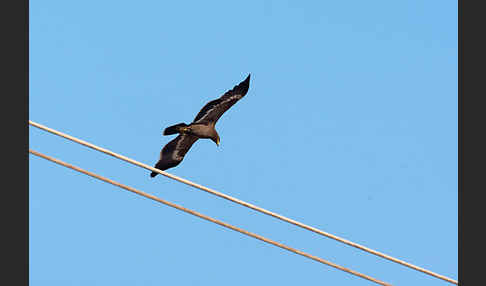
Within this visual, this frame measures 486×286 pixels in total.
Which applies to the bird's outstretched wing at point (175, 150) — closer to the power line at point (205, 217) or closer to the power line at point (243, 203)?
the power line at point (243, 203)

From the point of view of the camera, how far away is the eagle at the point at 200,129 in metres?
15.9

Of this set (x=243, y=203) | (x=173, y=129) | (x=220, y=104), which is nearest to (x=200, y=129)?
(x=220, y=104)

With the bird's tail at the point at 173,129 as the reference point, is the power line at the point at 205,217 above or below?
below

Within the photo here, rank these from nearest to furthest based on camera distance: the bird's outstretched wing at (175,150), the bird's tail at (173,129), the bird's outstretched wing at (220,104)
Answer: the bird's tail at (173,129) < the bird's outstretched wing at (220,104) < the bird's outstretched wing at (175,150)

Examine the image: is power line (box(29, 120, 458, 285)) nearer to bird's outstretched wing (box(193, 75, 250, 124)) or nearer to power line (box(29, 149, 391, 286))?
power line (box(29, 149, 391, 286))

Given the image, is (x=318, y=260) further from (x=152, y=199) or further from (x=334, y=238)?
(x=152, y=199)

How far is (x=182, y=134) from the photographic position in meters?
16.2

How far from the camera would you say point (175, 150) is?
1636 centimetres

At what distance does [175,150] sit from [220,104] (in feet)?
4.45

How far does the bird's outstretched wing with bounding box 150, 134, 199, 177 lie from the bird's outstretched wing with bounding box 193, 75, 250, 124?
440mm

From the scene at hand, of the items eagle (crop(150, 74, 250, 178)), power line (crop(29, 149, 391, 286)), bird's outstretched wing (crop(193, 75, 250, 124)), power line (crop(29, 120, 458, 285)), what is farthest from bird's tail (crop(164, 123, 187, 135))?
power line (crop(29, 149, 391, 286))

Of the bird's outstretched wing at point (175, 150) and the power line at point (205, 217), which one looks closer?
the power line at point (205, 217)

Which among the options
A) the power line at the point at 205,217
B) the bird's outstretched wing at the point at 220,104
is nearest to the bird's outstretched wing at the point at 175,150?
A: the bird's outstretched wing at the point at 220,104

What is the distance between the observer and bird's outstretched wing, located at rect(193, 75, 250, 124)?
15930 mm
